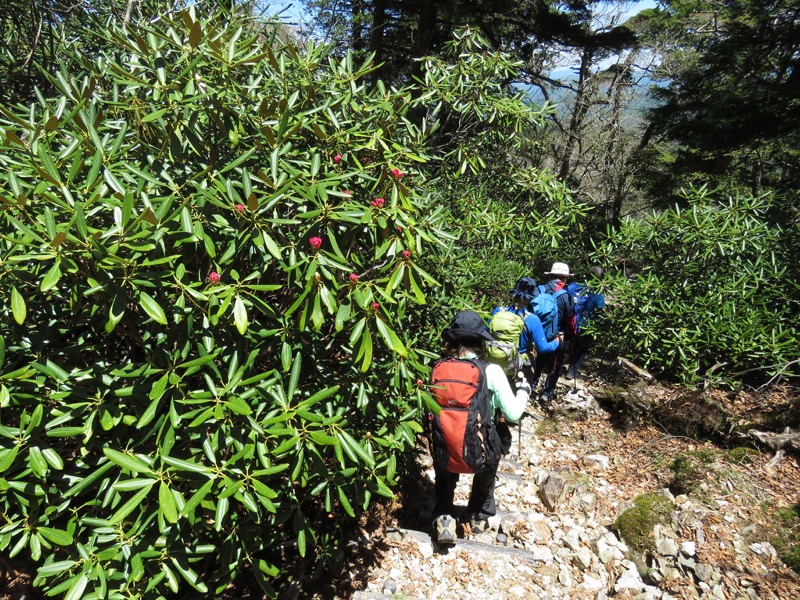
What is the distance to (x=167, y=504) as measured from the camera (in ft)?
6.19

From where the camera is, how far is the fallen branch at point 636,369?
665 centimetres

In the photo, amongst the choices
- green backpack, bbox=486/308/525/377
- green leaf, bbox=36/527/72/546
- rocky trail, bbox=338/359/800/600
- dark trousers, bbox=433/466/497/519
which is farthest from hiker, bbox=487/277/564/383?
green leaf, bbox=36/527/72/546

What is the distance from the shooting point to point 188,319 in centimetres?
209

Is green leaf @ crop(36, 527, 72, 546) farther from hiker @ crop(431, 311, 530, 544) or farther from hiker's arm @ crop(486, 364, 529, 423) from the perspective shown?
hiker's arm @ crop(486, 364, 529, 423)

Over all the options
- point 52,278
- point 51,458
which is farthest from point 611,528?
point 52,278

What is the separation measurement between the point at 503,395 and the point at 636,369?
14.1 ft

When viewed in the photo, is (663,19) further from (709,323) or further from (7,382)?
(7,382)

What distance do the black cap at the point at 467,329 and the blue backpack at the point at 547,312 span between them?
2.78 m

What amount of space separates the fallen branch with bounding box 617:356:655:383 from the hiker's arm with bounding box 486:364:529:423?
4.00 m

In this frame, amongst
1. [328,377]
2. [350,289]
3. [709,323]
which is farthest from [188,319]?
[709,323]

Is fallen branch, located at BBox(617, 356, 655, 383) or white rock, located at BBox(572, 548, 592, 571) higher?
fallen branch, located at BBox(617, 356, 655, 383)

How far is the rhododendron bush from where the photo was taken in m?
1.99

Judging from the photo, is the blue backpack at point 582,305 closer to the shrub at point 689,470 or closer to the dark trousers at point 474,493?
the shrub at point 689,470

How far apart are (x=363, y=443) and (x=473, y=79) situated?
4446 mm
